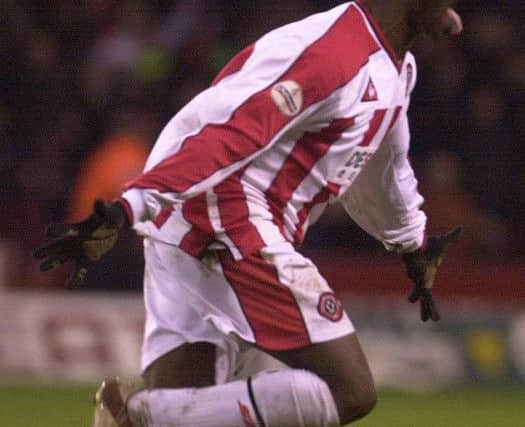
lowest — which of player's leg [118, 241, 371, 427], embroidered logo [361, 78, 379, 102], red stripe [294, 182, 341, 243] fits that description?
player's leg [118, 241, 371, 427]

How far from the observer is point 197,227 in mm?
4562

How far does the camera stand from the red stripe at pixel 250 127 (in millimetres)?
4246

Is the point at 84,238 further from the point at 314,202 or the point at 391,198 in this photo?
the point at 391,198

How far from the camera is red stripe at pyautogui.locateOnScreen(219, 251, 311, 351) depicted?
4406 mm

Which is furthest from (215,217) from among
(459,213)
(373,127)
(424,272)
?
(459,213)

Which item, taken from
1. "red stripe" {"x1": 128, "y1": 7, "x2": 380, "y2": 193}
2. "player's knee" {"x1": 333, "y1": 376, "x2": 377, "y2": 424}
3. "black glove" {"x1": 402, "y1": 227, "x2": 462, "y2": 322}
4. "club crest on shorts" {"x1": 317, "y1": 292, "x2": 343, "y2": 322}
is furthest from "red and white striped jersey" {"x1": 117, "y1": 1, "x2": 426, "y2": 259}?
"black glove" {"x1": 402, "y1": 227, "x2": 462, "y2": 322}

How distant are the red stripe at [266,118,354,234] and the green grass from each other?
9.22 feet

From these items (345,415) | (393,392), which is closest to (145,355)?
(345,415)

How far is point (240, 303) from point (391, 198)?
2.72 ft

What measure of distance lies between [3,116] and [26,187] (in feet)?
2.42

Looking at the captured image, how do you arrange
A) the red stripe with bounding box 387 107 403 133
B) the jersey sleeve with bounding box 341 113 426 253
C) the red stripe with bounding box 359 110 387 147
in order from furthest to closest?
the jersey sleeve with bounding box 341 113 426 253 < the red stripe with bounding box 387 107 403 133 < the red stripe with bounding box 359 110 387 147

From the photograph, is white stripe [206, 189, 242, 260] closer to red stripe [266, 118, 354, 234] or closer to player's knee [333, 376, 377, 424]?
Result: red stripe [266, 118, 354, 234]

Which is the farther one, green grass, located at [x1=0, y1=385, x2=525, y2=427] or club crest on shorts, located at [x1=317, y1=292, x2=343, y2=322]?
green grass, located at [x1=0, y1=385, x2=525, y2=427]

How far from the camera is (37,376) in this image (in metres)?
9.21
